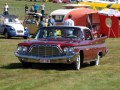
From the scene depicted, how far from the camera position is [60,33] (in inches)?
655

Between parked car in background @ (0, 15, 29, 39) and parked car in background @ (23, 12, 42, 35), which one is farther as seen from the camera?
parked car in background @ (23, 12, 42, 35)

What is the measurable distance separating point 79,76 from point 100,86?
1.97 metres

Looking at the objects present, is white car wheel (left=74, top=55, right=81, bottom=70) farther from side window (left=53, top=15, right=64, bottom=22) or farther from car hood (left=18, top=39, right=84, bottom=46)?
side window (left=53, top=15, right=64, bottom=22)

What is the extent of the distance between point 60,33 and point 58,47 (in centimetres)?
173

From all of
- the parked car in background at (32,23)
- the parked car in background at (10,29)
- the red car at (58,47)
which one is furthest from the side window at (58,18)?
the red car at (58,47)

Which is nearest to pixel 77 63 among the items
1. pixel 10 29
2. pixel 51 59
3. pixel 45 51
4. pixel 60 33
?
pixel 51 59

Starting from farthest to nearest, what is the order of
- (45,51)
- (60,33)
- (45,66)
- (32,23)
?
1. (32,23)
2. (60,33)
3. (45,66)
4. (45,51)

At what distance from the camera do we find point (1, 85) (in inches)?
460

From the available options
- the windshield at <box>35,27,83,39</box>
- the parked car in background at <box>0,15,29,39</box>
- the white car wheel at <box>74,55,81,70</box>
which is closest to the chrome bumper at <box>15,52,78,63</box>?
the white car wheel at <box>74,55,81,70</box>

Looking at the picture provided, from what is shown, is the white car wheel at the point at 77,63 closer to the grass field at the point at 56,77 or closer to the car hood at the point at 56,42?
the grass field at the point at 56,77

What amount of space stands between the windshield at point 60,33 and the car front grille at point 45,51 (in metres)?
1.31

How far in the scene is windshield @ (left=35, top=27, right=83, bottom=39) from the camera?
53.9ft

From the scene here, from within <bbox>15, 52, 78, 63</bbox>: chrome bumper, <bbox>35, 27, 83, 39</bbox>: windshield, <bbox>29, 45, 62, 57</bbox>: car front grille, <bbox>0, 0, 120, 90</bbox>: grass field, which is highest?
<bbox>35, 27, 83, 39</bbox>: windshield

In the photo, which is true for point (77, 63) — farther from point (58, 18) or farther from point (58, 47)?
point (58, 18)
